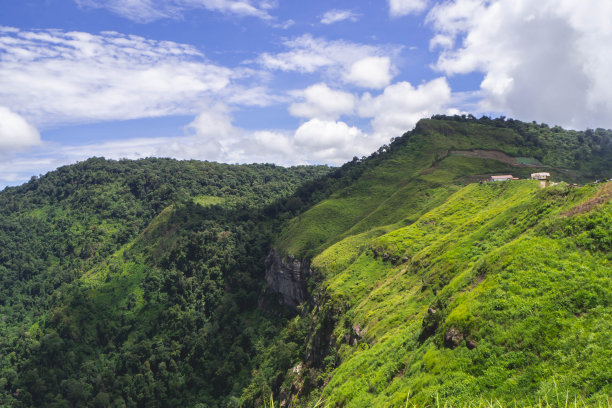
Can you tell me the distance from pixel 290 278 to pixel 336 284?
1415 inches

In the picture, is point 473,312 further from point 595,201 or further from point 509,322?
point 595,201

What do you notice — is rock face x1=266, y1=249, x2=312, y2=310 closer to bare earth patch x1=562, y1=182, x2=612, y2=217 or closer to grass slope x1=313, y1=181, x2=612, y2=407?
grass slope x1=313, y1=181, x2=612, y2=407

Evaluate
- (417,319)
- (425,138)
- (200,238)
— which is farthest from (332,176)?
(417,319)

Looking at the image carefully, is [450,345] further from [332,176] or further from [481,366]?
[332,176]

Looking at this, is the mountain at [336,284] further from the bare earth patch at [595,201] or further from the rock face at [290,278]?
the rock face at [290,278]

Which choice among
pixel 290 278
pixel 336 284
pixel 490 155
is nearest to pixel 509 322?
pixel 336 284

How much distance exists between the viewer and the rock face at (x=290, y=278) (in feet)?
260

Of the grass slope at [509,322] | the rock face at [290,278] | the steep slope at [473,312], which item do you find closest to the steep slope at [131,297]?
the rock face at [290,278]

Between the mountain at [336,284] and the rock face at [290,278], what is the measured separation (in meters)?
0.56

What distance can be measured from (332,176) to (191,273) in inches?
2835

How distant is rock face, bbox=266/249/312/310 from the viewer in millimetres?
79250

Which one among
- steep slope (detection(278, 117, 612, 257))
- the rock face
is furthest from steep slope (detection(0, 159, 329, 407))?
steep slope (detection(278, 117, 612, 257))

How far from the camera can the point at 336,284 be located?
49.7 metres

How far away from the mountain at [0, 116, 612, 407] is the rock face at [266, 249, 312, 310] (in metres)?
0.56
